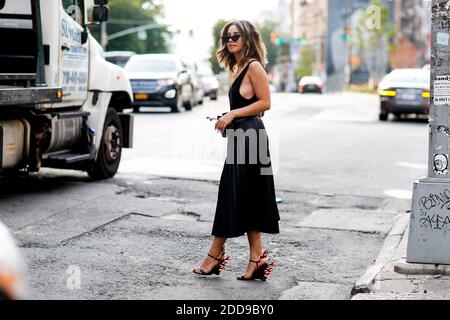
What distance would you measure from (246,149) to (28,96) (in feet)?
11.7

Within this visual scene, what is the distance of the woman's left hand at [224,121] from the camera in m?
5.84

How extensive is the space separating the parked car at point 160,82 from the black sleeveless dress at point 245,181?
1992 centimetres

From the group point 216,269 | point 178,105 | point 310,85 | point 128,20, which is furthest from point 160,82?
point 128,20

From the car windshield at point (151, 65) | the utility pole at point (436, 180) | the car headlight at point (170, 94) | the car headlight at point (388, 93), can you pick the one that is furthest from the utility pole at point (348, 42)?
the utility pole at point (436, 180)

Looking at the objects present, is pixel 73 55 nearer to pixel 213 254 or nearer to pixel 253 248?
pixel 213 254

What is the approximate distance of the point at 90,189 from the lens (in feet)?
33.6

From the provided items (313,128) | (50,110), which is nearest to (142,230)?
(50,110)

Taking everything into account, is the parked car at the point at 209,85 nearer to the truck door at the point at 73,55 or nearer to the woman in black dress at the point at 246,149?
the truck door at the point at 73,55

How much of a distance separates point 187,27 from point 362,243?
2464 inches

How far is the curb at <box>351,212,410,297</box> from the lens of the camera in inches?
222

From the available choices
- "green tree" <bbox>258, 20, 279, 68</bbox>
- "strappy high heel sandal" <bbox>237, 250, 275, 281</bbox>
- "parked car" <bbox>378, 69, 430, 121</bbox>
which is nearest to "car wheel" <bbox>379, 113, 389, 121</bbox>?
"parked car" <bbox>378, 69, 430, 121</bbox>

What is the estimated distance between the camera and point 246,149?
232 inches

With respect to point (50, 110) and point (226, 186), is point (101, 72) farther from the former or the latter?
point (226, 186)

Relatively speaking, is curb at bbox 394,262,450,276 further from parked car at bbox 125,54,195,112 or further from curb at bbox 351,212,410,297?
parked car at bbox 125,54,195,112
